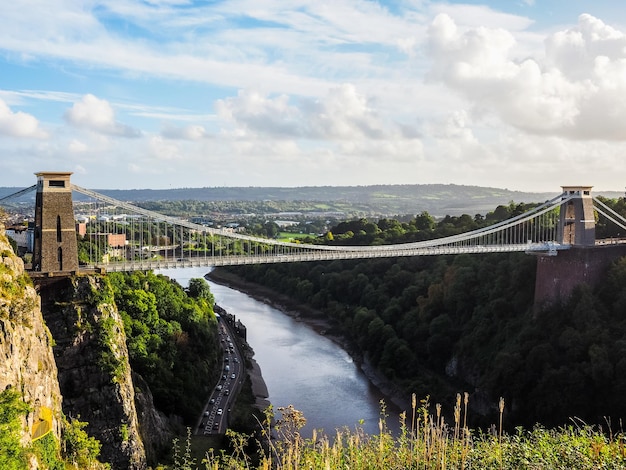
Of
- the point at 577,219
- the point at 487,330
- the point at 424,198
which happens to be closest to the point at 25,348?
the point at 487,330

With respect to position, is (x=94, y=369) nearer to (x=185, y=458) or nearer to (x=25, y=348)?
(x=25, y=348)

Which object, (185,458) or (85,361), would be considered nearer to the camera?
(185,458)

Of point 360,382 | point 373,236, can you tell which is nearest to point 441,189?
point 373,236

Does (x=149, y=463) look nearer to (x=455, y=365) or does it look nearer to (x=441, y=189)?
(x=455, y=365)

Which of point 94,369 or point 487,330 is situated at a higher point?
point 94,369

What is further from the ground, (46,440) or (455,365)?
(46,440)

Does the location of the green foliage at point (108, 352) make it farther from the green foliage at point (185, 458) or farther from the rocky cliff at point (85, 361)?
the green foliage at point (185, 458)

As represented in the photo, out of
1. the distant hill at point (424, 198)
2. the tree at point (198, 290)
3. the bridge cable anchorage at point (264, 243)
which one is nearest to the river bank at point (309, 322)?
the bridge cable anchorage at point (264, 243)
